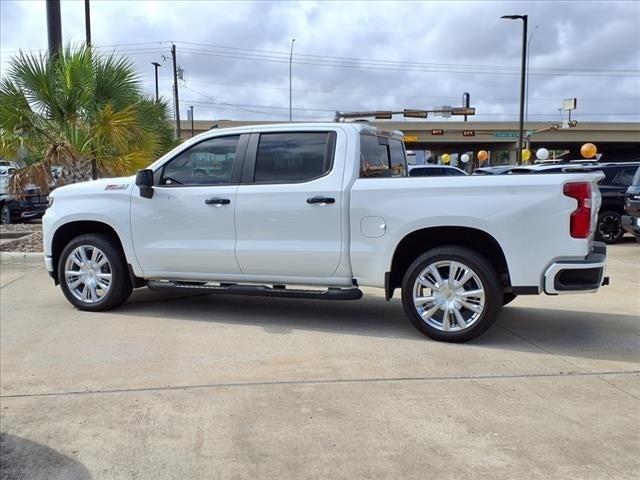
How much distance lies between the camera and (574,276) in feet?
16.3

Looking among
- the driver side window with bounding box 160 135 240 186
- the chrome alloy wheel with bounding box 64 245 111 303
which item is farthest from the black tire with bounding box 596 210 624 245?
the chrome alloy wheel with bounding box 64 245 111 303

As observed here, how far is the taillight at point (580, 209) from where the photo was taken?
15.8 ft

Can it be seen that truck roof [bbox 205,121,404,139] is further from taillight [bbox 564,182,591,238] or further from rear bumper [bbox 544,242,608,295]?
rear bumper [bbox 544,242,608,295]

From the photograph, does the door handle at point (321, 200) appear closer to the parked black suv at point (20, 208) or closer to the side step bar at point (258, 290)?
the side step bar at point (258, 290)

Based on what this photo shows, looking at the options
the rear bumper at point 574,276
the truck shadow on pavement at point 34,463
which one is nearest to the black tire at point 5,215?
the truck shadow on pavement at point 34,463

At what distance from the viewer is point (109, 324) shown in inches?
239

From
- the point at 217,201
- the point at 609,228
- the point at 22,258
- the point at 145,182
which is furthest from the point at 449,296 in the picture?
the point at 609,228

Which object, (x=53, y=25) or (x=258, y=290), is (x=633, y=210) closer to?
(x=258, y=290)

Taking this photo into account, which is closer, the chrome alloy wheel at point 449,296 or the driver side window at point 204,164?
the chrome alloy wheel at point 449,296

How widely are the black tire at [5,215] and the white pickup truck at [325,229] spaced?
420 inches

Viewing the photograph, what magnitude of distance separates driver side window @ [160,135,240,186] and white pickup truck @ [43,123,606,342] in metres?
0.01

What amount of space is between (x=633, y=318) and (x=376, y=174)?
3063 millimetres

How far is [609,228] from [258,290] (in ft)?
32.4

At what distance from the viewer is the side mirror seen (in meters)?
6.05
